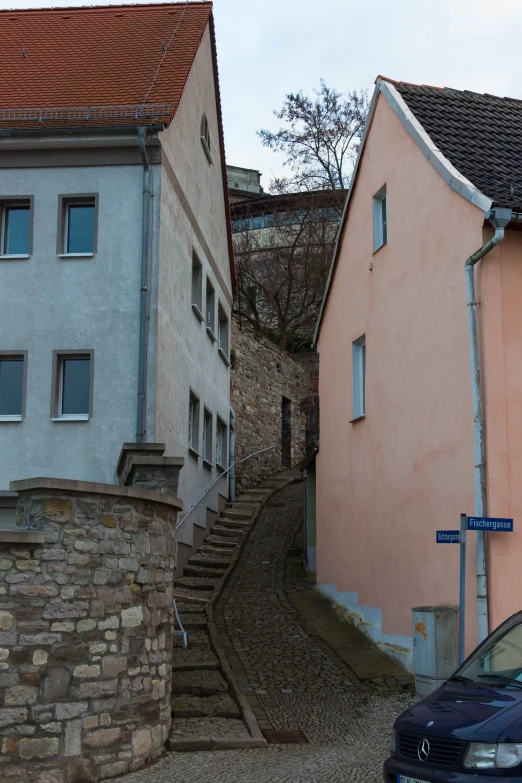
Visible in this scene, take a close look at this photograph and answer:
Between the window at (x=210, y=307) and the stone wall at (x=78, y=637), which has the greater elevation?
the window at (x=210, y=307)

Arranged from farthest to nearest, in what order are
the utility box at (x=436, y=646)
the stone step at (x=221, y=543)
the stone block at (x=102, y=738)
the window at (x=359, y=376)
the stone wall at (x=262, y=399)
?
1. the stone wall at (x=262, y=399)
2. the stone step at (x=221, y=543)
3. the window at (x=359, y=376)
4. the utility box at (x=436, y=646)
5. the stone block at (x=102, y=738)

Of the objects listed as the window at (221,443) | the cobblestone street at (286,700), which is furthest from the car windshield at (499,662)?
the window at (221,443)

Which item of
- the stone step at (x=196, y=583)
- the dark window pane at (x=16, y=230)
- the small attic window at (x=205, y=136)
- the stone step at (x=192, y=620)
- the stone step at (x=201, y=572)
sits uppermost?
the small attic window at (x=205, y=136)

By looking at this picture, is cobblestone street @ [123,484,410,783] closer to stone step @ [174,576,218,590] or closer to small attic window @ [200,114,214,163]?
stone step @ [174,576,218,590]

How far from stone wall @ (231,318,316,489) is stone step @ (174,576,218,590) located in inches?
316

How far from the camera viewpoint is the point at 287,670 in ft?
41.2

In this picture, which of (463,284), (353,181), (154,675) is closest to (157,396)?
(353,181)

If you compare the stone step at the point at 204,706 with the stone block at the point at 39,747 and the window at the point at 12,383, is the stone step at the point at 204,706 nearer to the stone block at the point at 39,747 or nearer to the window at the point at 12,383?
the stone block at the point at 39,747

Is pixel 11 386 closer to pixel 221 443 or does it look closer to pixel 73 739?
pixel 221 443

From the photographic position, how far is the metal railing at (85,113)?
16.4 m

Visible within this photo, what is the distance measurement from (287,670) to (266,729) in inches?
92.1

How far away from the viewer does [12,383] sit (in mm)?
16250

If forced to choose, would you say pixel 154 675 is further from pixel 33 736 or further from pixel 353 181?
pixel 353 181

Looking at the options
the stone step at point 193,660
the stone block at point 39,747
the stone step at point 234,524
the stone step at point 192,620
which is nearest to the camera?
the stone block at point 39,747
